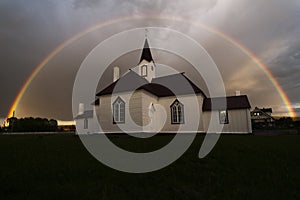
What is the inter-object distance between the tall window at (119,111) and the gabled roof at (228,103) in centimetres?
1056

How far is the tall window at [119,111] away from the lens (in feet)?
77.9

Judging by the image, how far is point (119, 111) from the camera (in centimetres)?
2395

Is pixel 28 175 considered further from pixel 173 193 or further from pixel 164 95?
pixel 164 95

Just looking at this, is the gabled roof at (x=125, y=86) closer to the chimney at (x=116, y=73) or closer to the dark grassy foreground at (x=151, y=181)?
the chimney at (x=116, y=73)

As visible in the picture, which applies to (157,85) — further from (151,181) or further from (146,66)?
(151,181)

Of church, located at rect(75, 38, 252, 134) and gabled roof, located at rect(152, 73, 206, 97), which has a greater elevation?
gabled roof, located at rect(152, 73, 206, 97)

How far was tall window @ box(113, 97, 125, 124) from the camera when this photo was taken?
2373 cm

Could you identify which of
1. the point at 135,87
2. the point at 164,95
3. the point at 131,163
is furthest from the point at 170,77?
the point at 131,163

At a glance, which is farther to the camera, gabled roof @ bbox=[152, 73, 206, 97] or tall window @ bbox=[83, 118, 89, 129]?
tall window @ bbox=[83, 118, 89, 129]

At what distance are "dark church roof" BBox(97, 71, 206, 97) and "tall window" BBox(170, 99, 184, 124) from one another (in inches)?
54.6

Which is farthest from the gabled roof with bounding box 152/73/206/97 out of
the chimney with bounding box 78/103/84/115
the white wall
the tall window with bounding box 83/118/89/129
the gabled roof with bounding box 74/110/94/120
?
the chimney with bounding box 78/103/84/115

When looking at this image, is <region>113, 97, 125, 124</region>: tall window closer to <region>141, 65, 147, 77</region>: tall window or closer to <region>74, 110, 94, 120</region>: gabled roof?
<region>141, 65, 147, 77</region>: tall window

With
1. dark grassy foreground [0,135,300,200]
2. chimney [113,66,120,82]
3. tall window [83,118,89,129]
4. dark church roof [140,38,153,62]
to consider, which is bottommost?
dark grassy foreground [0,135,300,200]

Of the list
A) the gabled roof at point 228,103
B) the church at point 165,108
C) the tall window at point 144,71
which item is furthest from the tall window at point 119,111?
the gabled roof at point 228,103
